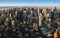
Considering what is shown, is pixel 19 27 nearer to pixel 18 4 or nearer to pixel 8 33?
pixel 8 33

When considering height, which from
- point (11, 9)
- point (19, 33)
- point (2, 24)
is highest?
point (11, 9)

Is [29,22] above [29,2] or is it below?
below

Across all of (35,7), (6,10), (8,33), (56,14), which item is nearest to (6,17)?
(6,10)

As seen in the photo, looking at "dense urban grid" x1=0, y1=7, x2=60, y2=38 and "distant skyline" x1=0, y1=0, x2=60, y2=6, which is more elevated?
"distant skyline" x1=0, y1=0, x2=60, y2=6

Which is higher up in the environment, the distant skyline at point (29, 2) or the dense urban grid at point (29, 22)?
the distant skyline at point (29, 2)

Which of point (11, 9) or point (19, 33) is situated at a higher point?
point (11, 9)

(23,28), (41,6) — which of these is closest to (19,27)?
(23,28)

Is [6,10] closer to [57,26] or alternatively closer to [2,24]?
[2,24]
